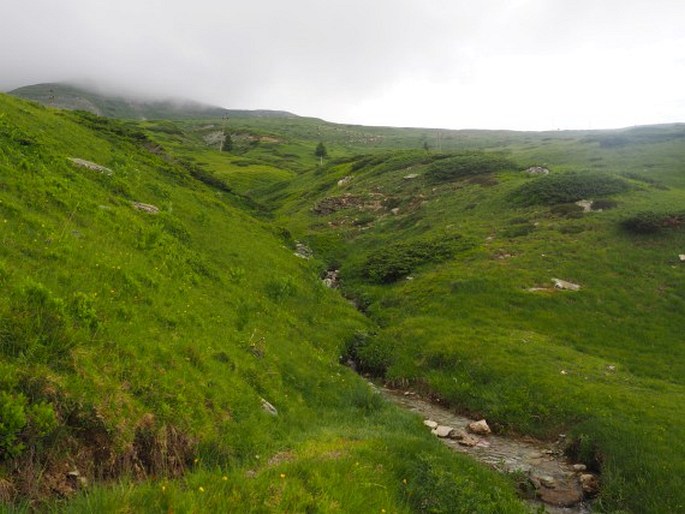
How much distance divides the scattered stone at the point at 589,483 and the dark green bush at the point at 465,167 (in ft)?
180

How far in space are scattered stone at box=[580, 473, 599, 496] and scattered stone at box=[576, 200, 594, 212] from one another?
35733 mm

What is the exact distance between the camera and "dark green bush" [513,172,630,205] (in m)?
49.9

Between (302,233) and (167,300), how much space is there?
43.8 meters

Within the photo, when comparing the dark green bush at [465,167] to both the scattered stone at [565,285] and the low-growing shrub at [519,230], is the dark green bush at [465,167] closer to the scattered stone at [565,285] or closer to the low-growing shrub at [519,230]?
the low-growing shrub at [519,230]

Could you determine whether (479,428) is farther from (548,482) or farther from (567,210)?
(567,210)

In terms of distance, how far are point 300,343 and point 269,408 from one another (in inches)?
305

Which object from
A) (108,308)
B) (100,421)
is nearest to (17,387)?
(100,421)

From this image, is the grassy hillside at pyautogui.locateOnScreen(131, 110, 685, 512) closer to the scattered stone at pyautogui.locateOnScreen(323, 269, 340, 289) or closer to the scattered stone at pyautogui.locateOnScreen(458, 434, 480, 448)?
the scattered stone at pyautogui.locateOnScreen(323, 269, 340, 289)

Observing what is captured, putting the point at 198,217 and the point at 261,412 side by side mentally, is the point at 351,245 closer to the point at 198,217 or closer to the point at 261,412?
the point at 198,217

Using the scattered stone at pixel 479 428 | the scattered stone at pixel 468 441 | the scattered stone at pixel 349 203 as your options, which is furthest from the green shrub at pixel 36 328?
the scattered stone at pixel 349 203

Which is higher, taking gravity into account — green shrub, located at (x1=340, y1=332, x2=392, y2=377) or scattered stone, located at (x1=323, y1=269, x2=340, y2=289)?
scattered stone, located at (x1=323, y1=269, x2=340, y2=289)

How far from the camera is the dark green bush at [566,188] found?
49.9 metres

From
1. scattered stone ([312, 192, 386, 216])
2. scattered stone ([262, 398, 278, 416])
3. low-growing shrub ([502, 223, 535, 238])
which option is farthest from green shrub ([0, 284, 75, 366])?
scattered stone ([312, 192, 386, 216])

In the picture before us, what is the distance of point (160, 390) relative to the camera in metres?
11.8
